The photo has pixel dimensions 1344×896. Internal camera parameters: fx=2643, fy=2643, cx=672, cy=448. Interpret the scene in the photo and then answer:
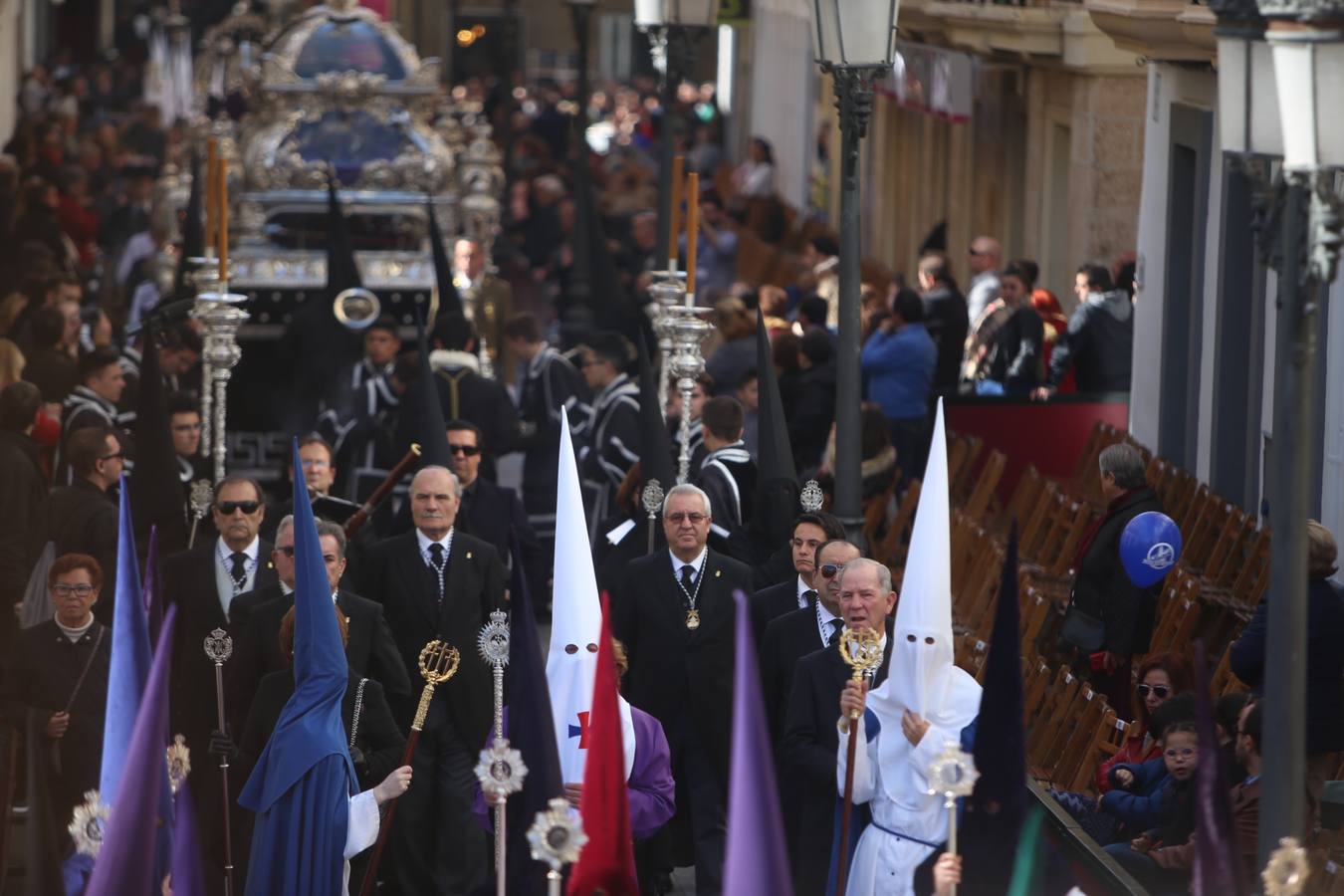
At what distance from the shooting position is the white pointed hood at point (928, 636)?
7348 millimetres

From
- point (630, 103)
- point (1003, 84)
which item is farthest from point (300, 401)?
point (630, 103)

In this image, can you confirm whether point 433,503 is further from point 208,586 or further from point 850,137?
point 850,137

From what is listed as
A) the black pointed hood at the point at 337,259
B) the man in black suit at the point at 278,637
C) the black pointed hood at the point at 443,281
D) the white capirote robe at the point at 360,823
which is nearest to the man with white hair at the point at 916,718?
the white capirote robe at the point at 360,823

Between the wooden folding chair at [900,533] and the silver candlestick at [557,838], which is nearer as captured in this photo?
the silver candlestick at [557,838]

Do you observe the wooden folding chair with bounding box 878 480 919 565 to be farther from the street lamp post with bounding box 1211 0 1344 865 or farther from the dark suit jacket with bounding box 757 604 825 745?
the street lamp post with bounding box 1211 0 1344 865

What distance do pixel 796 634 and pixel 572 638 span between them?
1.21 m

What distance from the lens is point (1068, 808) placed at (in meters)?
8.88

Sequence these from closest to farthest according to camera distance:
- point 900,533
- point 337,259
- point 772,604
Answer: point 772,604 → point 900,533 → point 337,259

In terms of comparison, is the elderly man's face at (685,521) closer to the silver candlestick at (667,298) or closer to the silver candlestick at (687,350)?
the silver candlestick at (687,350)

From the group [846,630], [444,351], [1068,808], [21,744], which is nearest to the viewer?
[846,630]

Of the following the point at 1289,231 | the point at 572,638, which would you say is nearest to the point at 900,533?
the point at 572,638

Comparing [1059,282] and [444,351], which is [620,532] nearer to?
[444,351]

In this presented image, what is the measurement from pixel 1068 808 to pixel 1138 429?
8.50 meters

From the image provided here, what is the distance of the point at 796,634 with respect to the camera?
8.86m
